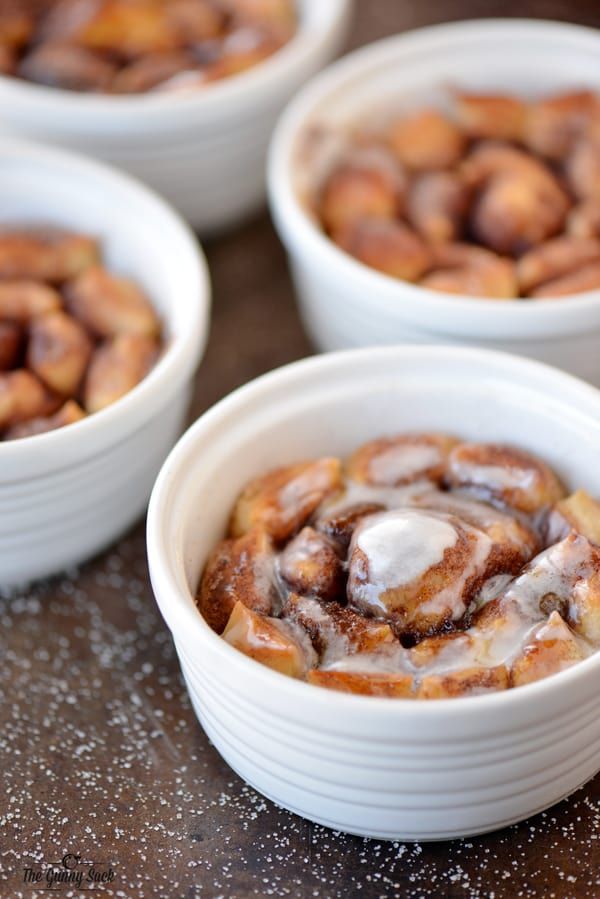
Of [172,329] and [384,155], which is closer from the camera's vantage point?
[172,329]

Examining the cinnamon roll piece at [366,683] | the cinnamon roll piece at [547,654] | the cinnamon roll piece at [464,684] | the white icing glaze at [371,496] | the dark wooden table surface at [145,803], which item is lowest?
the dark wooden table surface at [145,803]

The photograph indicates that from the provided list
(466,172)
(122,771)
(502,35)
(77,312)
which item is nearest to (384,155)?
(466,172)

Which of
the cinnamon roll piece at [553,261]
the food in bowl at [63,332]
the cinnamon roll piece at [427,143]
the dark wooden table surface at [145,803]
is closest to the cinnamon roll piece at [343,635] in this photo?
the dark wooden table surface at [145,803]

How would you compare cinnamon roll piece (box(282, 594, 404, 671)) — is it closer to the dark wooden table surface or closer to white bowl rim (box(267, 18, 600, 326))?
the dark wooden table surface

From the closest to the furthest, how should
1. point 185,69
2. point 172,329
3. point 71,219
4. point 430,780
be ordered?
point 430,780, point 172,329, point 71,219, point 185,69

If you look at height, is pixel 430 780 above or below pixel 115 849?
above

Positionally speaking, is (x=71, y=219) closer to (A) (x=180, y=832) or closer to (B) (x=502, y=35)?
(B) (x=502, y=35)

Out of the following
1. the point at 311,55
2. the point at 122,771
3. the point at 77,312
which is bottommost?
the point at 122,771

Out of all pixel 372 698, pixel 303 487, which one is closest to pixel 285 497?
pixel 303 487

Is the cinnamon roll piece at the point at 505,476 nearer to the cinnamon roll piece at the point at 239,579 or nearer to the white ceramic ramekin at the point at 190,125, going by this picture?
the cinnamon roll piece at the point at 239,579
